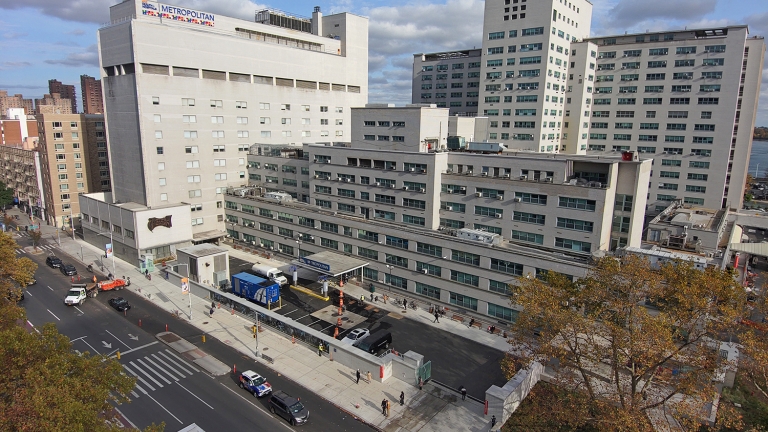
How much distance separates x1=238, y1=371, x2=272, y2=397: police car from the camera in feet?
129

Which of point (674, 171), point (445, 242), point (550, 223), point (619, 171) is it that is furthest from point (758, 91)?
point (445, 242)

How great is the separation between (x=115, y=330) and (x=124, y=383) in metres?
31.5

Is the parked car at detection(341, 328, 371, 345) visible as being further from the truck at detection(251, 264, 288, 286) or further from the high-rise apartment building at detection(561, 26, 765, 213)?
the high-rise apartment building at detection(561, 26, 765, 213)

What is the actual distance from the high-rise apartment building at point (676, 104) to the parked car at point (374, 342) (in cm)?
8070

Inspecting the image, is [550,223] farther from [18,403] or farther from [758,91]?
[758,91]

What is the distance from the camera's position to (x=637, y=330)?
28.3 meters

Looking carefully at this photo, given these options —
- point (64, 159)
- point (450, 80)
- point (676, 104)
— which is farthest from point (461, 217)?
point (64, 159)

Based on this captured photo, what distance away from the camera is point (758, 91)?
100 m

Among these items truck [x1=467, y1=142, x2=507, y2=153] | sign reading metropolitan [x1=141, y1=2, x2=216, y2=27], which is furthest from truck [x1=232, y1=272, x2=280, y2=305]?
sign reading metropolitan [x1=141, y1=2, x2=216, y2=27]

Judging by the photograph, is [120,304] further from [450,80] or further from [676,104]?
[676,104]

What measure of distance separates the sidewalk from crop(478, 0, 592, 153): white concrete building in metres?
57.7

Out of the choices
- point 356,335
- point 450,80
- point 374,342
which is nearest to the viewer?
point 374,342

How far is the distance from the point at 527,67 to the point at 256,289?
72.1m

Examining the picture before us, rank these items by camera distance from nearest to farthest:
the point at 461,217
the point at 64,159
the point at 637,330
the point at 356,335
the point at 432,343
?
the point at 637,330
the point at 356,335
the point at 432,343
the point at 461,217
the point at 64,159
